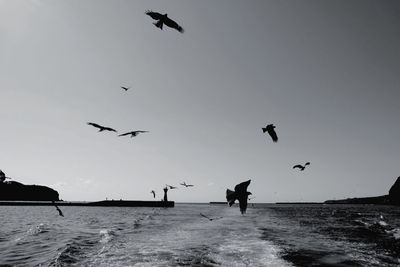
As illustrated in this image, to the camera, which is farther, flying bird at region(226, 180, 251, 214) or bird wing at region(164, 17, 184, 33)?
flying bird at region(226, 180, 251, 214)

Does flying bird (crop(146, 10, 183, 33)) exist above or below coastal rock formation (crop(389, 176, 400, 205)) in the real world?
below

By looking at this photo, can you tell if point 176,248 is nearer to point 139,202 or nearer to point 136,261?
point 136,261

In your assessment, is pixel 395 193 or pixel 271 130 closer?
pixel 271 130

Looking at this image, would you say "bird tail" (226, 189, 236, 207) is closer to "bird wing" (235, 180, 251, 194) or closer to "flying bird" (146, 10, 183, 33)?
"bird wing" (235, 180, 251, 194)

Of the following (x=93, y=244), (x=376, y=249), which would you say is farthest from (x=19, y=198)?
(x=376, y=249)

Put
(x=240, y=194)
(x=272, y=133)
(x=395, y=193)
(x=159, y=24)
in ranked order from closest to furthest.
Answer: (x=159, y=24), (x=240, y=194), (x=272, y=133), (x=395, y=193)

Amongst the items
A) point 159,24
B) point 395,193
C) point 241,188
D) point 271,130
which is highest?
point 395,193

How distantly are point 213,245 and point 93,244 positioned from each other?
8.93m

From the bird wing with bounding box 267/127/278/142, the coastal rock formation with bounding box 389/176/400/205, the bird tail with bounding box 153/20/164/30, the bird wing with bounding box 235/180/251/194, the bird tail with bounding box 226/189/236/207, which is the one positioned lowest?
the bird tail with bounding box 226/189/236/207

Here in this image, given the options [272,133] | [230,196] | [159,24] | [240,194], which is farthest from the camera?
[272,133]

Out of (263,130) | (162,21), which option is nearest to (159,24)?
(162,21)

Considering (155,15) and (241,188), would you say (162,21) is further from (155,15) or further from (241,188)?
(241,188)

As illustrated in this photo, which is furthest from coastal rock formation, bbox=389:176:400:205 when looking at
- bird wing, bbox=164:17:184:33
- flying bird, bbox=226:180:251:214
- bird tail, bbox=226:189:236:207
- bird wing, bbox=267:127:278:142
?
bird wing, bbox=164:17:184:33

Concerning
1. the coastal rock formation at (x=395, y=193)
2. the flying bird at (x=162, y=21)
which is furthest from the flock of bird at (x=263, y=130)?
the coastal rock formation at (x=395, y=193)
